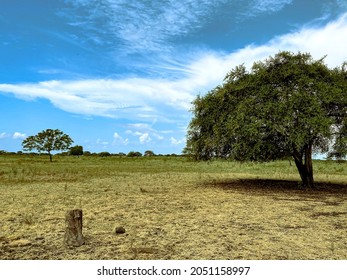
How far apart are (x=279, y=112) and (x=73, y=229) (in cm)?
1542

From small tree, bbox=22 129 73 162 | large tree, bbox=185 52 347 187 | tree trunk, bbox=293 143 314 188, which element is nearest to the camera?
large tree, bbox=185 52 347 187

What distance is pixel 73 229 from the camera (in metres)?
8.94

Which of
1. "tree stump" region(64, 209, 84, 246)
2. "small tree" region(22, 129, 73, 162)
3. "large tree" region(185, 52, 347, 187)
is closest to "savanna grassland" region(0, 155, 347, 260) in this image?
"tree stump" region(64, 209, 84, 246)

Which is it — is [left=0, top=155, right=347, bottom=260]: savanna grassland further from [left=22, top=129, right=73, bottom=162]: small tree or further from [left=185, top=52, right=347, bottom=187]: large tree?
[left=22, top=129, right=73, bottom=162]: small tree

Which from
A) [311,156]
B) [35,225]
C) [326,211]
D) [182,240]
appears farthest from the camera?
[311,156]

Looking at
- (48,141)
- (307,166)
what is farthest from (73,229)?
(48,141)

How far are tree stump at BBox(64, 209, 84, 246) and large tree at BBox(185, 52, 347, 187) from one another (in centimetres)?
1382

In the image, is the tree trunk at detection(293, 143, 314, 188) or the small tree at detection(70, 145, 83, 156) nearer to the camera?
the tree trunk at detection(293, 143, 314, 188)

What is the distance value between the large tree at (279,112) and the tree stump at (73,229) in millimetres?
13824

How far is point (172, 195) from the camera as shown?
19078 mm

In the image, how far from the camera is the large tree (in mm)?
20641
